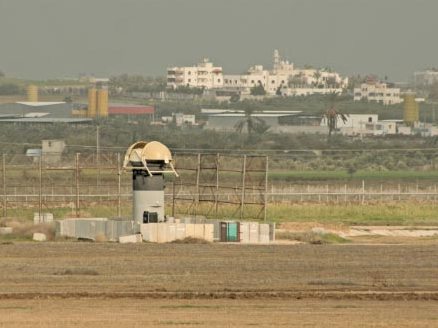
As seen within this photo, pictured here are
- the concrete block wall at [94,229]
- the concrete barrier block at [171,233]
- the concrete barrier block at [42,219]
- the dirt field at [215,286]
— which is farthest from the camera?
the concrete barrier block at [42,219]

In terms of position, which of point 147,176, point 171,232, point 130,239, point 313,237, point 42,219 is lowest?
point 313,237

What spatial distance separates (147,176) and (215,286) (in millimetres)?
25805

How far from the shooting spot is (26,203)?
318 ft

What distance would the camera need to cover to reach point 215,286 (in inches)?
1622

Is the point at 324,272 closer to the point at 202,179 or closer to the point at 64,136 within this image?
the point at 202,179

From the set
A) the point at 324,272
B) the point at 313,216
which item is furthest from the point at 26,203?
the point at 324,272

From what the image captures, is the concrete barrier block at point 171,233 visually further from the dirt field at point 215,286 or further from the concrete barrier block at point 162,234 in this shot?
the dirt field at point 215,286

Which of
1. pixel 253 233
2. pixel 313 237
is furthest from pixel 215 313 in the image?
pixel 313 237

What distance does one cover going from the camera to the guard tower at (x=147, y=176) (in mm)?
66312

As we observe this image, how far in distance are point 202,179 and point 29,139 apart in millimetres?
68662

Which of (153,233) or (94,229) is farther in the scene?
(94,229)

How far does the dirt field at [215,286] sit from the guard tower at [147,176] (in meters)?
9.09

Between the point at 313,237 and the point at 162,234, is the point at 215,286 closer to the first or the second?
the point at 162,234

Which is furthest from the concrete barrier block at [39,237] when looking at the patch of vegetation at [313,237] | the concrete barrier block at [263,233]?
the patch of vegetation at [313,237]
